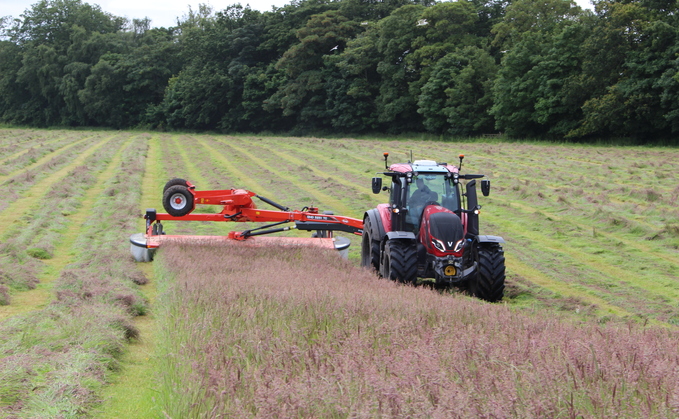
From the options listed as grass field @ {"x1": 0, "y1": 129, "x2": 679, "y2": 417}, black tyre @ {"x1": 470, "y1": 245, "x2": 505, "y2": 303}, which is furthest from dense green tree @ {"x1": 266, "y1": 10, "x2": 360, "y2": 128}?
black tyre @ {"x1": 470, "y1": 245, "x2": 505, "y2": 303}

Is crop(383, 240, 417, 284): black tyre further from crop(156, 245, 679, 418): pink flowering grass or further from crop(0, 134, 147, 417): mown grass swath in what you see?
crop(0, 134, 147, 417): mown grass swath

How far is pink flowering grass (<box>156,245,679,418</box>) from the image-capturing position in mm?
4172

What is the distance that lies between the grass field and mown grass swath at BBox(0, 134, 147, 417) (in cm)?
2

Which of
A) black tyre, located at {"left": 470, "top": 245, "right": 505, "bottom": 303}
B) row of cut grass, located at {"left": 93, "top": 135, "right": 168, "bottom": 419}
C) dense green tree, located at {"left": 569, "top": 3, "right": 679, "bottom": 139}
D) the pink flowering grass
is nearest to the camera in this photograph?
the pink flowering grass

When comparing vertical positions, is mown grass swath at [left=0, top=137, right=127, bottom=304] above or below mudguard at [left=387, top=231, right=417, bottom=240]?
below

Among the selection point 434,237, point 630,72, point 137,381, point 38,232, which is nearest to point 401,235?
point 434,237

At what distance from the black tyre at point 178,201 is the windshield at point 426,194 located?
4307mm

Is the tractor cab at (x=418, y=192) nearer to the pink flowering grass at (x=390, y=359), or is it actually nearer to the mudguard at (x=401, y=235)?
the mudguard at (x=401, y=235)

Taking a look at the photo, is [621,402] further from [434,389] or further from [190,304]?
[190,304]

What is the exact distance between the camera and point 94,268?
1158 centimetres

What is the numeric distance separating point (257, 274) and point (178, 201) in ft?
12.5

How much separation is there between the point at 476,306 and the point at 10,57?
90039 mm

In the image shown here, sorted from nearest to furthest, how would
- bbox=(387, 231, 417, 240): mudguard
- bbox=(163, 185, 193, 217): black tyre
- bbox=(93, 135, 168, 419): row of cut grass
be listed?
1. bbox=(93, 135, 168, 419): row of cut grass
2. bbox=(387, 231, 417, 240): mudguard
3. bbox=(163, 185, 193, 217): black tyre

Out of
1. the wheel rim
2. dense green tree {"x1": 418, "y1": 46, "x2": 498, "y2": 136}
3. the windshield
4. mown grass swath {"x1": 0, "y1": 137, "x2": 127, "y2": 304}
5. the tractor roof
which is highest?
dense green tree {"x1": 418, "y1": 46, "x2": 498, "y2": 136}
